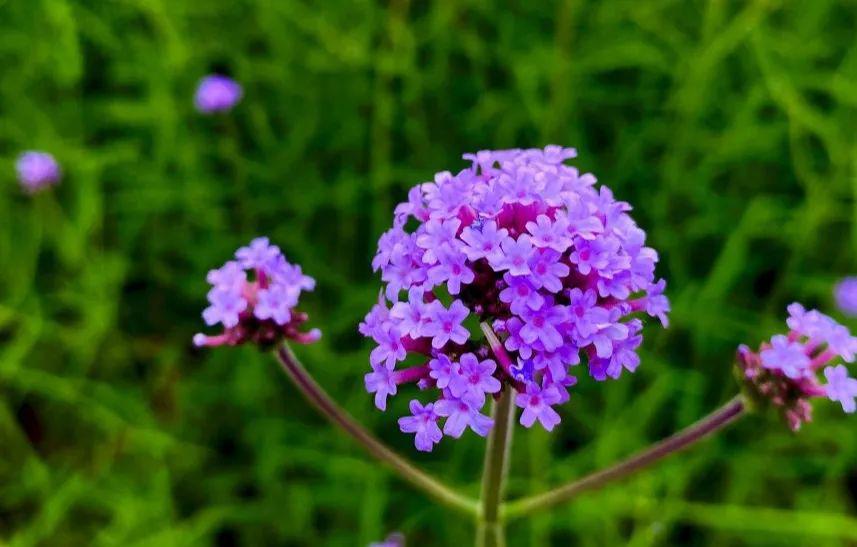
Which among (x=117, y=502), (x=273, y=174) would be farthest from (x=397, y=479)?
(x=273, y=174)

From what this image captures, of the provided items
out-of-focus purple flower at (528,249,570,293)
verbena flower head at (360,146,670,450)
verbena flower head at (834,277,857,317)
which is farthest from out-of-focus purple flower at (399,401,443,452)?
verbena flower head at (834,277,857,317)

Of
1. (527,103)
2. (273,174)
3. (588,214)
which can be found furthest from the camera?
(273,174)

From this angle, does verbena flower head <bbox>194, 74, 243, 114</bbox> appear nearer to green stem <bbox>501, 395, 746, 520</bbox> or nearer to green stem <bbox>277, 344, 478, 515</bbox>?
green stem <bbox>277, 344, 478, 515</bbox>

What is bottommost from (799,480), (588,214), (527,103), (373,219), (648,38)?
(588,214)

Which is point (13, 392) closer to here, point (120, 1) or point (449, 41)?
point (120, 1)

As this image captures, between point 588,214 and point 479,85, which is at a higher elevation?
point 479,85
